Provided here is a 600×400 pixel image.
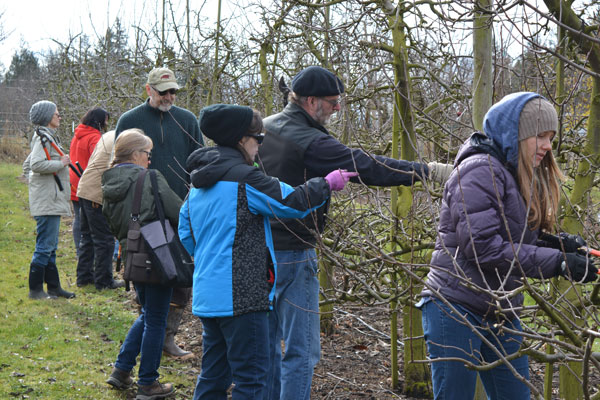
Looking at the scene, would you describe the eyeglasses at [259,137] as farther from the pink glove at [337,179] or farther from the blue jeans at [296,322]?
the blue jeans at [296,322]

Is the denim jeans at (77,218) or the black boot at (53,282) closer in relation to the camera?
the black boot at (53,282)

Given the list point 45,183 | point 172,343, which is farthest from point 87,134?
point 172,343

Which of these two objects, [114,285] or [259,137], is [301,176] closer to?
[259,137]

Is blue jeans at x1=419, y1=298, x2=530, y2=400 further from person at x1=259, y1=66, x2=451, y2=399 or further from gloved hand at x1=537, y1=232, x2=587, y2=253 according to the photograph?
person at x1=259, y1=66, x2=451, y2=399

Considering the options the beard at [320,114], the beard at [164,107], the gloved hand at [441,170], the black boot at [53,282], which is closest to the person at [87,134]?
the black boot at [53,282]

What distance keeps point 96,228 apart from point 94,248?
1.08 ft

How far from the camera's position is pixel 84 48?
51.0ft

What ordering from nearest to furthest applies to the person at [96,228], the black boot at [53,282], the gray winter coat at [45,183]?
1. the gray winter coat at [45,183]
2. the person at [96,228]
3. the black boot at [53,282]

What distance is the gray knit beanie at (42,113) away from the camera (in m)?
6.93

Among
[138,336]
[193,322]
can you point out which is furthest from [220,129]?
[193,322]

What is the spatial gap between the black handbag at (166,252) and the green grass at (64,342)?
111cm

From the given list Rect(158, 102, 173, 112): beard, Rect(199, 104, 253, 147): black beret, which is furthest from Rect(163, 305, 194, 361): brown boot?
Rect(199, 104, 253, 147): black beret

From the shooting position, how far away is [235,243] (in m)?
3.13

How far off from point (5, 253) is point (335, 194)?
6.71 metres
